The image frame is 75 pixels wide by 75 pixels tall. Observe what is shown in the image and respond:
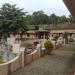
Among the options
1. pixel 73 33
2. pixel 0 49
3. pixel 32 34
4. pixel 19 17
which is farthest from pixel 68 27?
pixel 0 49

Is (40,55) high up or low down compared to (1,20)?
down

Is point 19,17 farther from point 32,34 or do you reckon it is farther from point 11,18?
point 32,34

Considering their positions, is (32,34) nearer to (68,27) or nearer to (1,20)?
(68,27)

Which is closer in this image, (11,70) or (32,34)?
(11,70)

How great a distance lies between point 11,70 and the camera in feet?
43.0

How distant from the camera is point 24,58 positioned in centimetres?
1516

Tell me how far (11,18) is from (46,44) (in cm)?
1988

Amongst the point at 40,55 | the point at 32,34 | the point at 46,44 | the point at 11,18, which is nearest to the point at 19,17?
the point at 11,18

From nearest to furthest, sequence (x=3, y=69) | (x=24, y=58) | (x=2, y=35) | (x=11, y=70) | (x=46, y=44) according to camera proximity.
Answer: (x=3, y=69), (x=11, y=70), (x=24, y=58), (x=46, y=44), (x=2, y=35)

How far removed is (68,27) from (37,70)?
44285 millimetres

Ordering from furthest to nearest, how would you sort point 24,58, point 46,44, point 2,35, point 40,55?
point 2,35, point 46,44, point 40,55, point 24,58

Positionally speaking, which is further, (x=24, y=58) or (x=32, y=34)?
(x=32, y=34)

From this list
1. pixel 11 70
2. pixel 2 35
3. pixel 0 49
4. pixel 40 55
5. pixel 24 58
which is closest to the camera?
pixel 11 70

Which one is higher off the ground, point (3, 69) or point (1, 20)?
point (1, 20)
